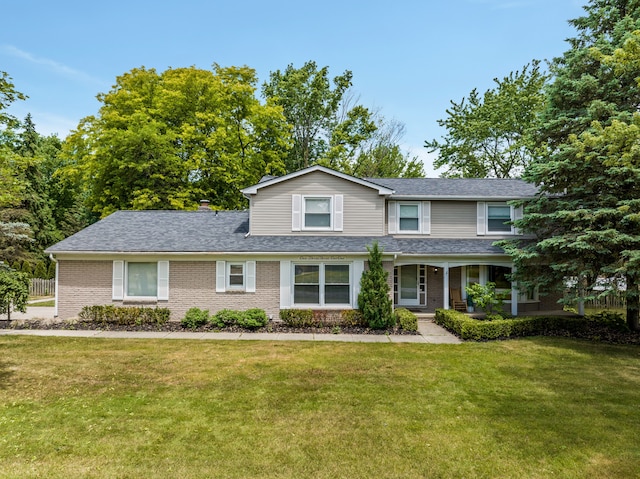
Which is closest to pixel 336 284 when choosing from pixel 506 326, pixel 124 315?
pixel 506 326

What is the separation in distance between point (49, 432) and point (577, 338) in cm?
1574

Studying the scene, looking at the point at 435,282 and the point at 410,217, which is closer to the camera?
the point at 410,217

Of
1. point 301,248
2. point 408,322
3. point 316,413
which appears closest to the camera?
point 316,413

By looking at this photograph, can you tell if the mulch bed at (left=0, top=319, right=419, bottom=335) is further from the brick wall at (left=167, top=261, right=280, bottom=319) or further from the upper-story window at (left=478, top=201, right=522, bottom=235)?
the upper-story window at (left=478, top=201, right=522, bottom=235)

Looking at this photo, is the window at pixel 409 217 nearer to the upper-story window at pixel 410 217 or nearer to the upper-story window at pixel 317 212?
the upper-story window at pixel 410 217

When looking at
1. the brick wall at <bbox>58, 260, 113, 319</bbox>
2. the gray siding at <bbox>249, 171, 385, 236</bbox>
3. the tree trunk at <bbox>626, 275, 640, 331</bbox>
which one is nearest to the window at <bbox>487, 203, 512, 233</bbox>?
the gray siding at <bbox>249, 171, 385, 236</bbox>

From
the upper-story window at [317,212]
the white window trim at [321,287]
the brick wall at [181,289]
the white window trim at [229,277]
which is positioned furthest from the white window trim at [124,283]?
the upper-story window at [317,212]

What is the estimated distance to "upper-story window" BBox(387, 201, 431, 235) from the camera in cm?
1923

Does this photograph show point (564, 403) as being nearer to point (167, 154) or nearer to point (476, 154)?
point (167, 154)

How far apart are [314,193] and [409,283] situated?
6682 millimetres

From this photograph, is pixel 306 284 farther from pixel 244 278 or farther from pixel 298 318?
pixel 244 278

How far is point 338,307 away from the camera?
53.7ft

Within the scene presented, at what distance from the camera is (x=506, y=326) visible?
1413 centimetres

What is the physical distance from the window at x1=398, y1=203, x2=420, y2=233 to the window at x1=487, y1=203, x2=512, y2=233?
352 centimetres
